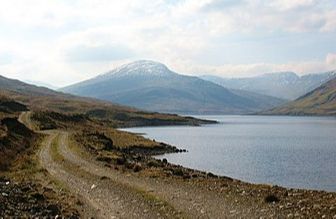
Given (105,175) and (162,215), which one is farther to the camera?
(105,175)

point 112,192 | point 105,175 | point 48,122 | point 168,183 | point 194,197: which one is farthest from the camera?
point 48,122

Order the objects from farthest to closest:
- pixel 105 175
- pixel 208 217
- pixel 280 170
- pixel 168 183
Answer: pixel 280 170 → pixel 105 175 → pixel 168 183 → pixel 208 217

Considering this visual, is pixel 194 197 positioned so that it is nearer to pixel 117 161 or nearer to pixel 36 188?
pixel 36 188

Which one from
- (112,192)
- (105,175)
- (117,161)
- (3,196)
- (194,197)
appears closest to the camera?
(3,196)

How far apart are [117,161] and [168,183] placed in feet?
54.6

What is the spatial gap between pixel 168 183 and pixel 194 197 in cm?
663

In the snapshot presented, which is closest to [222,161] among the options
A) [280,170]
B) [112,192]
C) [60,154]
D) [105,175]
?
[280,170]

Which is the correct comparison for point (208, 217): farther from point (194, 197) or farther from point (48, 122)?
point (48, 122)

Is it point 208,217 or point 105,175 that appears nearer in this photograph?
point 208,217

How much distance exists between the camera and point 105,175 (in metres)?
42.6

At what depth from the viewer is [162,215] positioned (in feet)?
86.5

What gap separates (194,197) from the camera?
102 ft

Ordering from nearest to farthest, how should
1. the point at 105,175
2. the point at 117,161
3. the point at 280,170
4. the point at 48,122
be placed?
the point at 105,175
the point at 117,161
the point at 280,170
the point at 48,122

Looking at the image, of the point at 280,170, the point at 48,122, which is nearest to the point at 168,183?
the point at 280,170
